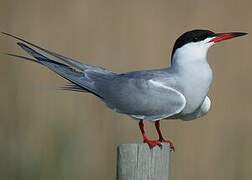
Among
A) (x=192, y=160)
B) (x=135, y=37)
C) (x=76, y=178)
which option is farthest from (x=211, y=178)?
(x=135, y=37)

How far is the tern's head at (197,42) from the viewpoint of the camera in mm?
3918

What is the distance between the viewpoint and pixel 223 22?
6.49 meters

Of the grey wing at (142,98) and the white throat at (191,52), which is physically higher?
the white throat at (191,52)

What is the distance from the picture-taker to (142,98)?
3.87m

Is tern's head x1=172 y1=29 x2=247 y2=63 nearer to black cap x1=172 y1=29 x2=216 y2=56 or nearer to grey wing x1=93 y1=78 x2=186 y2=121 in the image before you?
black cap x1=172 y1=29 x2=216 y2=56

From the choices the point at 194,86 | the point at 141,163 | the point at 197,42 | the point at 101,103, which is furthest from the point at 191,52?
the point at 101,103

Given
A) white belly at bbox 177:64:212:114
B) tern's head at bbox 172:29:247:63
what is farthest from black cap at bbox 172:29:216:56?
white belly at bbox 177:64:212:114

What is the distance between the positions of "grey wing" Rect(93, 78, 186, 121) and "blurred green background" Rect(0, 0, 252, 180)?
1.27 metres

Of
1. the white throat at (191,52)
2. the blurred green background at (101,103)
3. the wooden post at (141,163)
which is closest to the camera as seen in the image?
the wooden post at (141,163)

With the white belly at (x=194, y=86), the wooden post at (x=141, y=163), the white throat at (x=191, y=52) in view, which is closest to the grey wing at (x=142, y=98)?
the white belly at (x=194, y=86)

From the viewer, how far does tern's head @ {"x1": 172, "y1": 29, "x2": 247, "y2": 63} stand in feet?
12.9

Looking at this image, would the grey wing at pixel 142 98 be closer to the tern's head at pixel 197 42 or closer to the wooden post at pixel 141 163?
the tern's head at pixel 197 42

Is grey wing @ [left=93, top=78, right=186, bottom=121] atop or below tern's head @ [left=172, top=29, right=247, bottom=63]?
below

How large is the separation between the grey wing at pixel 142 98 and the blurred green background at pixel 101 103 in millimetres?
1266
